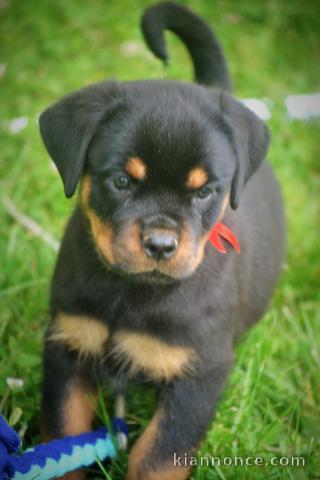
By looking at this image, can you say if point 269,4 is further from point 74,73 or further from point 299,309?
point 299,309

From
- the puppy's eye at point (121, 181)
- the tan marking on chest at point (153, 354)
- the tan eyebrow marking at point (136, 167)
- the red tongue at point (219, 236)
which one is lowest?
the tan marking on chest at point (153, 354)

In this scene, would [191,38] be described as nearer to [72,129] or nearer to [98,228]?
[72,129]

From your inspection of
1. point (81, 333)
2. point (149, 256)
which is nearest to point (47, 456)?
point (81, 333)

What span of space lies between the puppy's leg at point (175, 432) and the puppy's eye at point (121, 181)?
701mm

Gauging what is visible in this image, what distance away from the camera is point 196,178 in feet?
7.14

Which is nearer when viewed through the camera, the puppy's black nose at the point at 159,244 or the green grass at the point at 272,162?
the puppy's black nose at the point at 159,244

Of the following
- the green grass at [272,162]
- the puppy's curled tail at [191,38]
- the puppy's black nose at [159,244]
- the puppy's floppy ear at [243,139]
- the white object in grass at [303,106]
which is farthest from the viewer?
the white object in grass at [303,106]

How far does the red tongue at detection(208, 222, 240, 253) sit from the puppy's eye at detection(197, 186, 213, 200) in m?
0.18

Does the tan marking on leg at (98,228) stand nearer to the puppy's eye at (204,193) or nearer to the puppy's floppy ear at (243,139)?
the puppy's eye at (204,193)

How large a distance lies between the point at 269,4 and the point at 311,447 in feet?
14.3

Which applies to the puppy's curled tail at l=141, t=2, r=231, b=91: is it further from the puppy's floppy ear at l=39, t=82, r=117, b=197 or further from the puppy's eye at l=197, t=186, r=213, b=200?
the puppy's eye at l=197, t=186, r=213, b=200

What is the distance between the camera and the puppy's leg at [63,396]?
245 cm

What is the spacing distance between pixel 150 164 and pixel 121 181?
12 cm

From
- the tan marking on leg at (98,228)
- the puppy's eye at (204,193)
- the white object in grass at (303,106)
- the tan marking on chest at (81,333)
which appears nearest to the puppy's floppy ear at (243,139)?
the puppy's eye at (204,193)
